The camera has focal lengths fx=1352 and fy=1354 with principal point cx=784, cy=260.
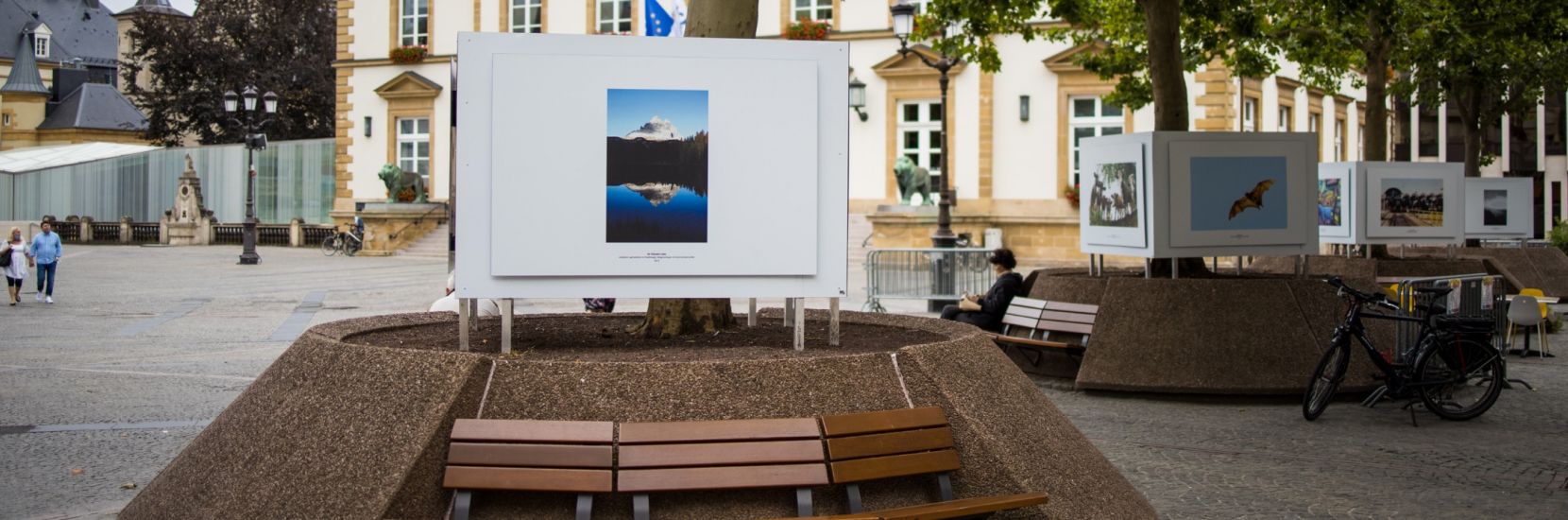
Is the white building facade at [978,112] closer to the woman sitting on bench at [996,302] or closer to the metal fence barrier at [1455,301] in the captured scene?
the woman sitting on bench at [996,302]

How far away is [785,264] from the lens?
19.0 ft

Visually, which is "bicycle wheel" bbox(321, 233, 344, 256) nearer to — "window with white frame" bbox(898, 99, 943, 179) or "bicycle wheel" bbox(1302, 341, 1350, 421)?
"window with white frame" bbox(898, 99, 943, 179)

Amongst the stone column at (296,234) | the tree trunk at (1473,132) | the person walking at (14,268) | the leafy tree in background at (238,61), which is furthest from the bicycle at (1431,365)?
the leafy tree in background at (238,61)

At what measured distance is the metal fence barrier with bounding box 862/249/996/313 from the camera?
17438 millimetres

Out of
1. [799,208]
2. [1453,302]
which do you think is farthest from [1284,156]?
[799,208]

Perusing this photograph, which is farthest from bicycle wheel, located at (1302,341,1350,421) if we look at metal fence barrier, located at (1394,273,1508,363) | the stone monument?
the stone monument

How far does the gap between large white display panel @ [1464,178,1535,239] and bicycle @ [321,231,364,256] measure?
27267 millimetres

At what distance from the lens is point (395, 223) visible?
3650cm

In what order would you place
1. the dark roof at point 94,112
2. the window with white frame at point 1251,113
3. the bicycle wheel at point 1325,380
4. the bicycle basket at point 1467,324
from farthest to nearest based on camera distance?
the dark roof at point 94,112 < the window with white frame at point 1251,113 < the bicycle basket at point 1467,324 < the bicycle wheel at point 1325,380

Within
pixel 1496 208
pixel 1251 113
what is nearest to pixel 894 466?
pixel 1496 208

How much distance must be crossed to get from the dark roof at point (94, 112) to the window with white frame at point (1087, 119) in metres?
70.0

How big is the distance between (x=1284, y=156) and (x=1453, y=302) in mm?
1754

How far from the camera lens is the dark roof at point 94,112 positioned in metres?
84.4

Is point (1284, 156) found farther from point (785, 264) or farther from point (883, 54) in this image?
point (883, 54)
